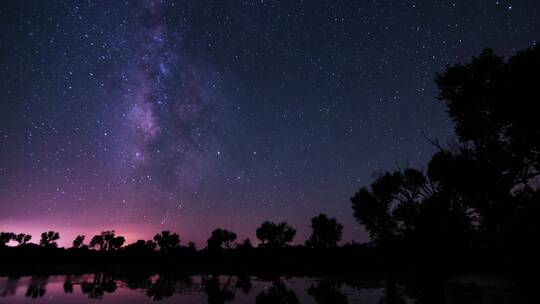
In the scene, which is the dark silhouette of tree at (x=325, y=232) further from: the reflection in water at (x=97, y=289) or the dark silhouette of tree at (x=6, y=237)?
the dark silhouette of tree at (x=6, y=237)

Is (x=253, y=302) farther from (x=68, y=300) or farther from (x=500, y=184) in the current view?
(x=500, y=184)

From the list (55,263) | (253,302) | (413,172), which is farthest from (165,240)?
(253,302)

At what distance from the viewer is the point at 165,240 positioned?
436 ft

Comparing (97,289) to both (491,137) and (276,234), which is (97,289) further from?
(276,234)

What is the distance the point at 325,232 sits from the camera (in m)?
102

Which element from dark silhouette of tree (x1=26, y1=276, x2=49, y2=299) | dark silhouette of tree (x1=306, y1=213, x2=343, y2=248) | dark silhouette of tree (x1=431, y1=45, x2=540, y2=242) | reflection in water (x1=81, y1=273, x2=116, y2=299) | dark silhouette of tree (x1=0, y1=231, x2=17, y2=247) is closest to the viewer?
dark silhouette of tree (x1=431, y1=45, x2=540, y2=242)

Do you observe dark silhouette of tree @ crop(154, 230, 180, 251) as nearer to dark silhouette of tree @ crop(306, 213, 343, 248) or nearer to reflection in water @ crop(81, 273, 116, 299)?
dark silhouette of tree @ crop(306, 213, 343, 248)

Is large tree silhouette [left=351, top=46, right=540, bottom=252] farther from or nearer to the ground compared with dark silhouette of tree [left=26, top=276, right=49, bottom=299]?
farther from the ground

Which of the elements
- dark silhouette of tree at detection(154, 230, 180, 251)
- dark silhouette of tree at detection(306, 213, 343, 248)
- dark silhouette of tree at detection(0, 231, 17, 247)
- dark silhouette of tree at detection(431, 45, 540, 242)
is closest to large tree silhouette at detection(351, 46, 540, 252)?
dark silhouette of tree at detection(431, 45, 540, 242)

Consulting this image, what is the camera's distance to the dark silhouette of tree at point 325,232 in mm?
102438

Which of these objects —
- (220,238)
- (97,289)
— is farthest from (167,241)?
(97,289)

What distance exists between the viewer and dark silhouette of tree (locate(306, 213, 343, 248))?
102438mm

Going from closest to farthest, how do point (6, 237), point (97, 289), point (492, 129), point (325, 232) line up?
point (492, 129), point (97, 289), point (325, 232), point (6, 237)

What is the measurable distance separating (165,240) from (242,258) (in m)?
52.0
